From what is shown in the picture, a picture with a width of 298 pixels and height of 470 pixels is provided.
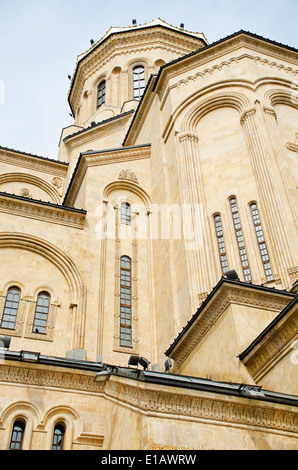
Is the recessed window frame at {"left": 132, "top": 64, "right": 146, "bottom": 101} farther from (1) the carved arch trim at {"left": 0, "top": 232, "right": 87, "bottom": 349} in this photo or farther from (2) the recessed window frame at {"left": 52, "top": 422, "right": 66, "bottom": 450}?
(2) the recessed window frame at {"left": 52, "top": 422, "right": 66, "bottom": 450}

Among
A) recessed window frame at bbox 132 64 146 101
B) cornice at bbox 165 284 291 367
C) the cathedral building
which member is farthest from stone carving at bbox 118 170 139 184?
Answer: recessed window frame at bbox 132 64 146 101

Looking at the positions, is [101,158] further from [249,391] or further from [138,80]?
[138,80]

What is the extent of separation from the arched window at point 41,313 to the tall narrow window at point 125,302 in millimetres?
2369

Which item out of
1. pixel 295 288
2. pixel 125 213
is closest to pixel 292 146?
pixel 125 213

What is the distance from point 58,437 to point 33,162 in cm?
1967

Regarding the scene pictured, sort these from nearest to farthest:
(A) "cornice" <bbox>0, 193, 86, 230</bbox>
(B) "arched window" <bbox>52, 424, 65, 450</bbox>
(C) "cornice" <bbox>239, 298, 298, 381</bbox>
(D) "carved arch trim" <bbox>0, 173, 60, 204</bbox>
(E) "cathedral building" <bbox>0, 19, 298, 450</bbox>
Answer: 1. (E) "cathedral building" <bbox>0, 19, 298, 450</bbox>
2. (C) "cornice" <bbox>239, 298, 298, 381</bbox>
3. (B) "arched window" <bbox>52, 424, 65, 450</bbox>
4. (A) "cornice" <bbox>0, 193, 86, 230</bbox>
5. (D) "carved arch trim" <bbox>0, 173, 60, 204</bbox>

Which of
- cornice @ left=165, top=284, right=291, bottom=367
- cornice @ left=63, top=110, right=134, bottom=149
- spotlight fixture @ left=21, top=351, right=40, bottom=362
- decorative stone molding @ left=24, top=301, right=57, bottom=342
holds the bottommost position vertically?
spotlight fixture @ left=21, top=351, right=40, bottom=362

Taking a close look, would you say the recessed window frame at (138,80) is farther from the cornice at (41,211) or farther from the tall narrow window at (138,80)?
the cornice at (41,211)

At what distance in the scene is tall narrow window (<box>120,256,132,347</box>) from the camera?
15664 millimetres

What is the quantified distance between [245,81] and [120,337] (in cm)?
1059

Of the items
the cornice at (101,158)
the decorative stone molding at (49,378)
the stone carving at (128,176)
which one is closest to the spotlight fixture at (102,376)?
the decorative stone molding at (49,378)

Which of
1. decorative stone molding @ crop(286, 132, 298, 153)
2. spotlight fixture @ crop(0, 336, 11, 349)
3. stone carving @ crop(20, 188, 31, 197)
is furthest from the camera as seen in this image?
stone carving @ crop(20, 188, 31, 197)

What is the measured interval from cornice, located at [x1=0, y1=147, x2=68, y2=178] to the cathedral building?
5.42 metres

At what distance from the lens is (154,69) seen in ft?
109
